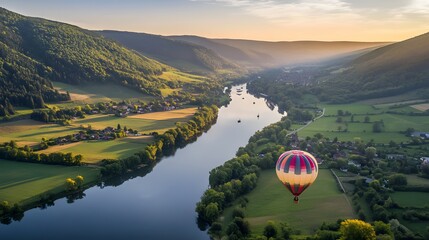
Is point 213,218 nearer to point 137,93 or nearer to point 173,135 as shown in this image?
point 173,135

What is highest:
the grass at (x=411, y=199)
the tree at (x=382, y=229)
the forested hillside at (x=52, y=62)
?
the forested hillside at (x=52, y=62)

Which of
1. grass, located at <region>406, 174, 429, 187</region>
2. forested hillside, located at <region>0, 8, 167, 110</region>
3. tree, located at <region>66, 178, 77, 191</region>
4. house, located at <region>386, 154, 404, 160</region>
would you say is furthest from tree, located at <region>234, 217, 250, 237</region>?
forested hillside, located at <region>0, 8, 167, 110</region>

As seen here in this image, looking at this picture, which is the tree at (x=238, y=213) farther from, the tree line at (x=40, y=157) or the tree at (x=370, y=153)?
the tree at (x=370, y=153)

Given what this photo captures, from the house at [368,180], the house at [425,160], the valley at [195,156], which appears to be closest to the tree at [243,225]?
the valley at [195,156]

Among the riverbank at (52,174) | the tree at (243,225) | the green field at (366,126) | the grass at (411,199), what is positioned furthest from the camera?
the green field at (366,126)

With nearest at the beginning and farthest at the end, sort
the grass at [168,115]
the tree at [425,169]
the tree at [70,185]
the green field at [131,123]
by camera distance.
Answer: the tree at [70,185] → the tree at [425,169] → the green field at [131,123] → the grass at [168,115]

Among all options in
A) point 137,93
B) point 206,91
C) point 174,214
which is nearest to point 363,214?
point 174,214

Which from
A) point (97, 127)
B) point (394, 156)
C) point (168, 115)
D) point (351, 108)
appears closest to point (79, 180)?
point (97, 127)
